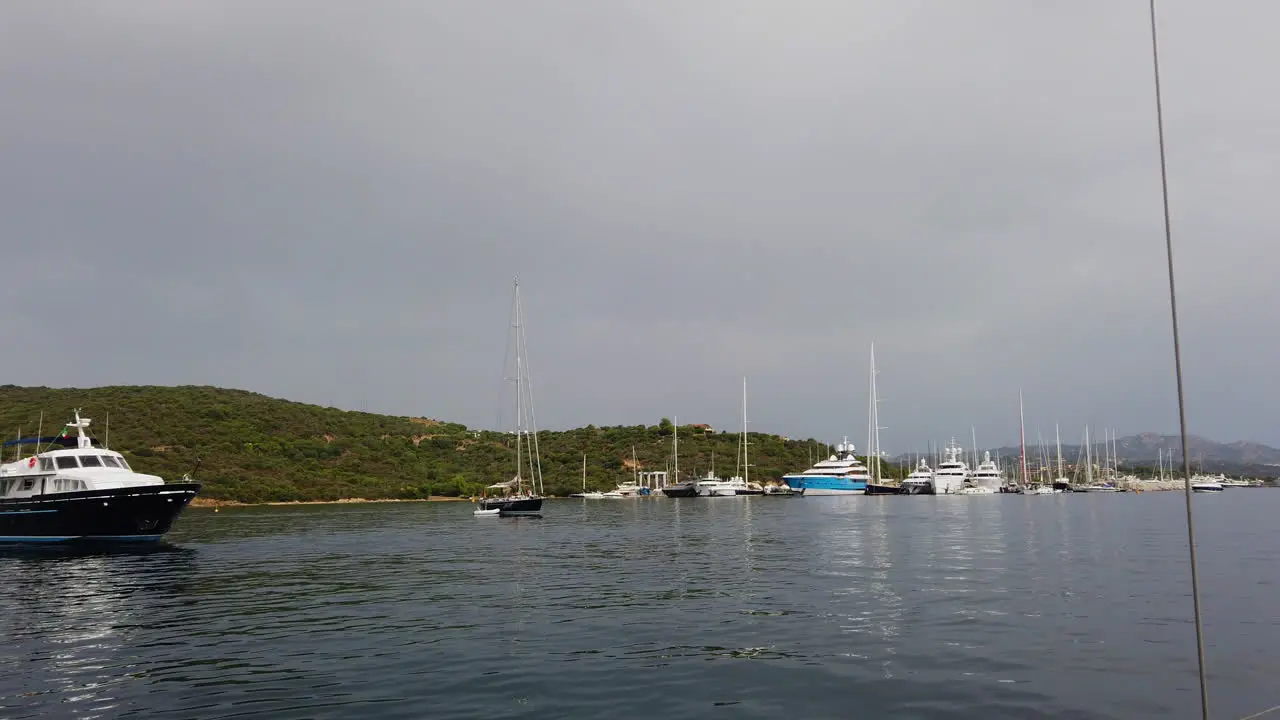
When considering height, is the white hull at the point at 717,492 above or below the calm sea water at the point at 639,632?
below

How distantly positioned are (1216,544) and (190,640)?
50.5 metres

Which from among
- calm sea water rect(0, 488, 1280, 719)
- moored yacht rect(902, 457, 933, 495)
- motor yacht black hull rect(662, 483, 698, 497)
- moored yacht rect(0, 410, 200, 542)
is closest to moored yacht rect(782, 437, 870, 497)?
moored yacht rect(902, 457, 933, 495)

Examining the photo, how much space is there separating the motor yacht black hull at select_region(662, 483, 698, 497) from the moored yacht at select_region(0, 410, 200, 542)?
308 ft

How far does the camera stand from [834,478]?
14775 cm

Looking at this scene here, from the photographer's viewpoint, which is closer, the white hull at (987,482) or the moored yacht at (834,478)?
the moored yacht at (834,478)

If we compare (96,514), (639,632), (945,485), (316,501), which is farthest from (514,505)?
(945,485)

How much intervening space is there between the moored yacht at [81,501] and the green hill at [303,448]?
1472 inches

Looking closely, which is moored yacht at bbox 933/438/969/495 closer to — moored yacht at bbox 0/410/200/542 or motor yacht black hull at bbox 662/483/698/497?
motor yacht black hull at bbox 662/483/698/497

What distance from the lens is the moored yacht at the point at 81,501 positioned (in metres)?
46.7

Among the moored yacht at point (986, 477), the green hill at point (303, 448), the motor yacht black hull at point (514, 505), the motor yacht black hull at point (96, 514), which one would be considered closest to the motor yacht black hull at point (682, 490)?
the green hill at point (303, 448)

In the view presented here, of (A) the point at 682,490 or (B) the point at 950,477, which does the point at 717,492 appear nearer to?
(A) the point at 682,490

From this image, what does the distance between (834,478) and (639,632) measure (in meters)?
133

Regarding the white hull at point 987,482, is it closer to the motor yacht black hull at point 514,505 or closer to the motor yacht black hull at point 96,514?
the motor yacht black hull at point 514,505

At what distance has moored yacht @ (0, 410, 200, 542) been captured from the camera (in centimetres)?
4666
